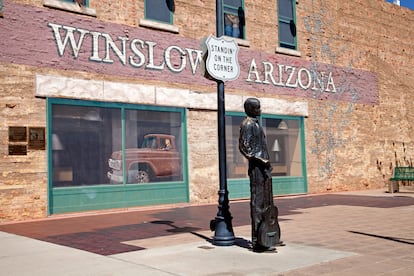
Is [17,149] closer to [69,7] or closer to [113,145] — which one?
→ [113,145]

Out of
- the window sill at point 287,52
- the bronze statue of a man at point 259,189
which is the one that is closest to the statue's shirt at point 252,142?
the bronze statue of a man at point 259,189

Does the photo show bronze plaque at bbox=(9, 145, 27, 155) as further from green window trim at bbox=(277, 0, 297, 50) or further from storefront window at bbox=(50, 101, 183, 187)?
green window trim at bbox=(277, 0, 297, 50)

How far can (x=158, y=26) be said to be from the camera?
1479 cm

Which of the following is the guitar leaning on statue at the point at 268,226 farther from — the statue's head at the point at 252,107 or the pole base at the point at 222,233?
the statue's head at the point at 252,107

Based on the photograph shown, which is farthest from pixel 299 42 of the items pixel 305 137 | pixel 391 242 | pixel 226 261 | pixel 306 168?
pixel 226 261

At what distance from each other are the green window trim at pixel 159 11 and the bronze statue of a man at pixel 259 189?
8386mm

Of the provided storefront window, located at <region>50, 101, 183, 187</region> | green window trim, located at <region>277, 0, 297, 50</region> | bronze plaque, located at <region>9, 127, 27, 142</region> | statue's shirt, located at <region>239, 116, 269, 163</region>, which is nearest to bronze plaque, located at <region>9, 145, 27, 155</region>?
bronze plaque, located at <region>9, 127, 27, 142</region>

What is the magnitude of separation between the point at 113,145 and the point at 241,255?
781 cm

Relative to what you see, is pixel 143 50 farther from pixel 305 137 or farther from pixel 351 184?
pixel 351 184

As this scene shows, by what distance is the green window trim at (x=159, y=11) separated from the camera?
1481cm

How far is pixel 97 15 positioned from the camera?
1366cm

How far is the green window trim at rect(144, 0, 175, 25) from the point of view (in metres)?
14.8

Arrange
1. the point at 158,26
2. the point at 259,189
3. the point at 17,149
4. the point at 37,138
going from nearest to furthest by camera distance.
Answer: the point at 259,189 → the point at 17,149 → the point at 37,138 → the point at 158,26

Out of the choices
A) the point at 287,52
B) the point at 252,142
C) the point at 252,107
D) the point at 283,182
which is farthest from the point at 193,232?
the point at 287,52
